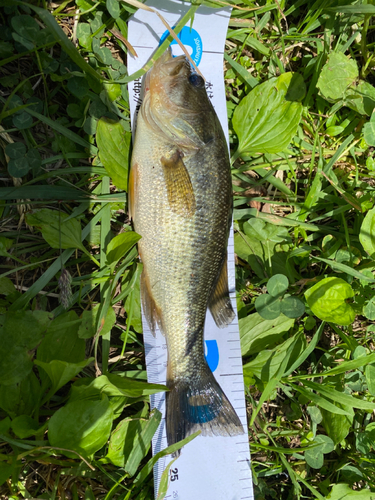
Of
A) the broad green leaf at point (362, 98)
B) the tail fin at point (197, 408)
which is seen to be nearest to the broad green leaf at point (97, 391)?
Answer: the tail fin at point (197, 408)

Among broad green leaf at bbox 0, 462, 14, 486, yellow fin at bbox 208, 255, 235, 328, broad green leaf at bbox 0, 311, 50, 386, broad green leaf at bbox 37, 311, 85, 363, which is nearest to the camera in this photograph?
broad green leaf at bbox 0, 462, 14, 486

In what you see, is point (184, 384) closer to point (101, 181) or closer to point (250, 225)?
point (250, 225)

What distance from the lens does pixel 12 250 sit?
2191 millimetres

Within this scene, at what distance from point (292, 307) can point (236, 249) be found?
55 cm

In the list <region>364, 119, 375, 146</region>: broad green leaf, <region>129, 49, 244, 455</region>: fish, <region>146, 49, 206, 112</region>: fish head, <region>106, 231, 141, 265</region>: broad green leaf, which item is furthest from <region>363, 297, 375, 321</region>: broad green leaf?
<region>146, 49, 206, 112</region>: fish head

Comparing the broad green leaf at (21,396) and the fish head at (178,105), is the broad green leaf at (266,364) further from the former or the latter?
the fish head at (178,105)

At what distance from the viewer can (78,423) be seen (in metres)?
1.78

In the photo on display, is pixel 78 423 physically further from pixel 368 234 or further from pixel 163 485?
pixel 368 234

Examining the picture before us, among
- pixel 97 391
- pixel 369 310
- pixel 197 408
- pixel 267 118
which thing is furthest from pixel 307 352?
pixel 267 118

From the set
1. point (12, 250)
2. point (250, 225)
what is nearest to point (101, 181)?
point (12, 250)

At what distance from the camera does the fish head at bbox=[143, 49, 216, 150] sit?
6.86 feet

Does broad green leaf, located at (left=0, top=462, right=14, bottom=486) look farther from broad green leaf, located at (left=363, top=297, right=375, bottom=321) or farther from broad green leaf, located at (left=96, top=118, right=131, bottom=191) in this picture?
broad green leaf, located at (left=363, top=297, right=375, bottom=321)

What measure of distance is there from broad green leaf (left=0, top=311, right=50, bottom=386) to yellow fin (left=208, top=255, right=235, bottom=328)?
3.34 ft

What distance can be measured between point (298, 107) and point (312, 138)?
0.32 m
